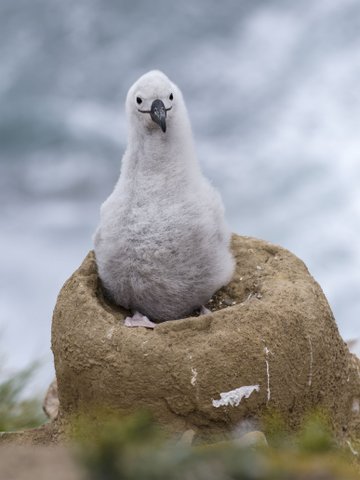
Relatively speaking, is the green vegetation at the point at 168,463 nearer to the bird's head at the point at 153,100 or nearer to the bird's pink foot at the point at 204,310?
the bird's head at the point at 153,100

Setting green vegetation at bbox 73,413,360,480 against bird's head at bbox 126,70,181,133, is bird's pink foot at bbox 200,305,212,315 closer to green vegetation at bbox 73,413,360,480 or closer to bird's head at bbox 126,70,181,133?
bird's head at bbox 126,70,181,133

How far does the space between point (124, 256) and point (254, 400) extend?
1.16m

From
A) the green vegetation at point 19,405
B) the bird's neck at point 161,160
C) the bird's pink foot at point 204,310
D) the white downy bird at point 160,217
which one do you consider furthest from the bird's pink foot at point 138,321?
the green vegetation at point 19,405

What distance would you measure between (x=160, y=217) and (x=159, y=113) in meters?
0.62

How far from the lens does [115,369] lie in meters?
5.62

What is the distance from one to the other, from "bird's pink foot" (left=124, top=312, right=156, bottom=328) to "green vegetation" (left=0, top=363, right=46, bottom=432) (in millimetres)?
2973

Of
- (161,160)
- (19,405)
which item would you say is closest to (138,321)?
(161,160)

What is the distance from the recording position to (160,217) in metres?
5.76

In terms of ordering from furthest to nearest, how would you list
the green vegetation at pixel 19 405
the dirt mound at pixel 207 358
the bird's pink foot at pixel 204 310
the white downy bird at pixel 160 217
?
the green vegetation at pixel 19 405 → the bird's pink foot at pixel 204 310 → the white downy bird at pixel 160 217 → the dirt mound at pixel 207 358

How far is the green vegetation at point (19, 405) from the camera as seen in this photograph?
8.57m

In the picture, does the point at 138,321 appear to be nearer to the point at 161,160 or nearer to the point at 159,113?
the point at 161,160

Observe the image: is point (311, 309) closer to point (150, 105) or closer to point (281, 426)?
point (281, 426)

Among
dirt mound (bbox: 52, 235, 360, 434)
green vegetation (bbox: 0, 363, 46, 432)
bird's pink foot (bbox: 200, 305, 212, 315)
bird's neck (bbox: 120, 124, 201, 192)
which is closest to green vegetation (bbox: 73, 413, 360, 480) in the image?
dirt mound (bbox: 52, 235, 360, 434)

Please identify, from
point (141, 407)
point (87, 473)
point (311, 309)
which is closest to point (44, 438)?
point (141, 407)
